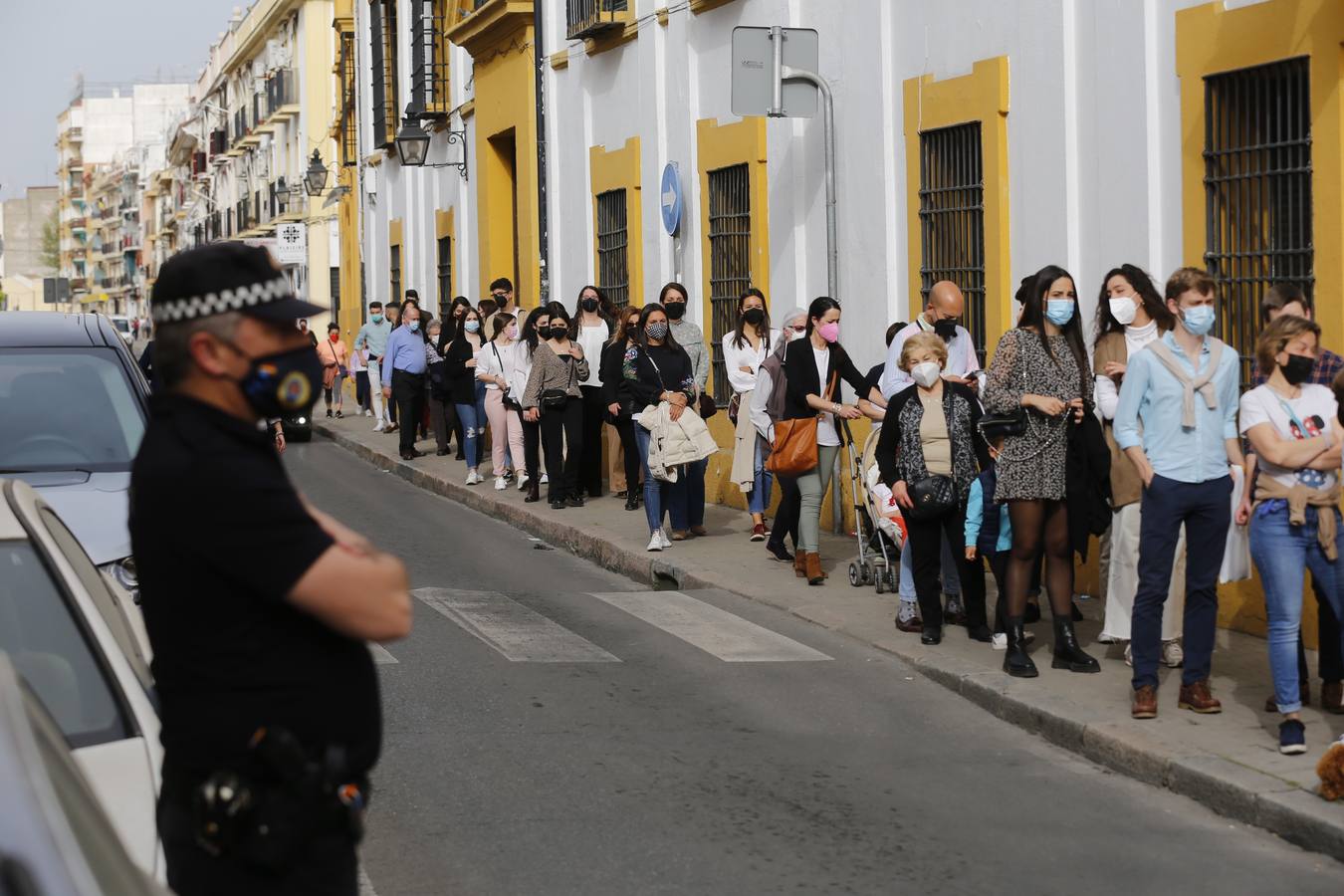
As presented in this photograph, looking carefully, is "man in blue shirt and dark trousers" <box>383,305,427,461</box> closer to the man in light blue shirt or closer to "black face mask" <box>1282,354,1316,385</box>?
the man in light blue shirt

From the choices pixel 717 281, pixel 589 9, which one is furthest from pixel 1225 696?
pixel 589 9

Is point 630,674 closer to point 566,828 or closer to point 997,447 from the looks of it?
point 997,447

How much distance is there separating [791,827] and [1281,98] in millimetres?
5428

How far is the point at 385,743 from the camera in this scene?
782 cm

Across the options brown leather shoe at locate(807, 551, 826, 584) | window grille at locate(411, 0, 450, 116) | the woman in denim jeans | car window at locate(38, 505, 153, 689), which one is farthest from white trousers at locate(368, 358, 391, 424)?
car window at locate(38, 505, 153, 689)

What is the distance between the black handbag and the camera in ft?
32.0

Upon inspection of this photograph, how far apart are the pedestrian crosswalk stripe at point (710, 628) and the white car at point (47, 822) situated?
7406 mm

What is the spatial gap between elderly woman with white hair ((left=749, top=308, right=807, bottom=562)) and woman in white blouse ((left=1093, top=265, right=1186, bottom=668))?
10.7ft

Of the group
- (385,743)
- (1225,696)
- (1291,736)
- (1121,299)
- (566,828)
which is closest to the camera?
(566,828)

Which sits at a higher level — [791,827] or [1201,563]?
[1201,563]

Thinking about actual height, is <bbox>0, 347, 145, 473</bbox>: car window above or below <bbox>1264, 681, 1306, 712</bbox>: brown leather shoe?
above

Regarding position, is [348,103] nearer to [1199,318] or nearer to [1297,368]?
[1199,318]

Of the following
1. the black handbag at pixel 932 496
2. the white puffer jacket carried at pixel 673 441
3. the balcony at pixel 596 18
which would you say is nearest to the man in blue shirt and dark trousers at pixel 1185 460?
the black handbag at pixel 932 496

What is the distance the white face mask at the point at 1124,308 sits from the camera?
9156 mm
